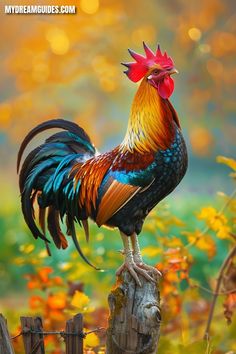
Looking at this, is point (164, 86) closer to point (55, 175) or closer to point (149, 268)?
point (55, 175)

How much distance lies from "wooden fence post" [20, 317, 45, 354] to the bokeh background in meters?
3.02

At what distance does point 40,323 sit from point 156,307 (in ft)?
1.32

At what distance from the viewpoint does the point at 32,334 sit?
231cm

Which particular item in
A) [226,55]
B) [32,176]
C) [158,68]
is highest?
[226,55]

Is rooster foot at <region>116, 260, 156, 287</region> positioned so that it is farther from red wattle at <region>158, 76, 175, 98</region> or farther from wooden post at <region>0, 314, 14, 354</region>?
red wattle at <region>158, 76, 175, 98</region>

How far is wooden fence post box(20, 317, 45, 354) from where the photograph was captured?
2295 millimetres

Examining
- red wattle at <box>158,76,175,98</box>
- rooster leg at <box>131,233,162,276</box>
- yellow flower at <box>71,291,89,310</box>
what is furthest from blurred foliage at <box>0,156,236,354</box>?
red wattle at <box>158,76,175,98</box>

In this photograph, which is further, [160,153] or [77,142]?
[77,142]

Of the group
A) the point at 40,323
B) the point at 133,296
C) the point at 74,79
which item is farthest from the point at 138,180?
the point at 74,79

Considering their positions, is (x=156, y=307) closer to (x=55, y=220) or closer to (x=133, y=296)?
(x=133, y=296)

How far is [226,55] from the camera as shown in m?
5.65

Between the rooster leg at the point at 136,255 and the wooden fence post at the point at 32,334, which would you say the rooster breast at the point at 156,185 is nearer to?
the rooster leg at the point at 136,255

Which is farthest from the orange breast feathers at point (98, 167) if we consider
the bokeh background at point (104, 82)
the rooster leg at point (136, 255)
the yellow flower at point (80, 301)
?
the bokeh background at point (104, 82)

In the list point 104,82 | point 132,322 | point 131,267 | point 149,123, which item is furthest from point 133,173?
point 104,82
